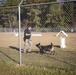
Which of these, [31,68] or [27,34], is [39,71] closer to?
[31,68]

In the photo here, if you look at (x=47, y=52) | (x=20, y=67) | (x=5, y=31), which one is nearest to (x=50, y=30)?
(x=5, y=31)

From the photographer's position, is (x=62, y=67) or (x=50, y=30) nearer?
(x=62, y=67)

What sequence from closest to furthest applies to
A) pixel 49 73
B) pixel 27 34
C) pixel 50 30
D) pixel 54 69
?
1. pixel 49 73
2. pixel 54 69
3. pixel 27 34
4. pixel 50 30

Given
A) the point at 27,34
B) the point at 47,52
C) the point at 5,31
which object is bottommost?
the point at 5,31

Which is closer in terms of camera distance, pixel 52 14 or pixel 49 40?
pixel 49 40

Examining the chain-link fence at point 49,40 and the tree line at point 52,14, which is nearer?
the chain-link fence at point 49,40

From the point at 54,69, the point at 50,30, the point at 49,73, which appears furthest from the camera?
the point at 50,30

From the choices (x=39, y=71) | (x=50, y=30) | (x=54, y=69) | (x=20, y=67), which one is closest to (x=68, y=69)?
(x=54, y=69)

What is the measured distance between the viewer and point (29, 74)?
7.79 metres

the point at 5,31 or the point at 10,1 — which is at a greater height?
the point at 10,1

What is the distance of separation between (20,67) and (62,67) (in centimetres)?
164

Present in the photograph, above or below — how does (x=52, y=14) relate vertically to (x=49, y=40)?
above

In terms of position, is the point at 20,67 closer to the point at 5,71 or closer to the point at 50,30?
the point at 5,71

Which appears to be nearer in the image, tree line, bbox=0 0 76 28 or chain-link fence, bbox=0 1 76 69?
chain-link fence, bbox=0 1 76 69
